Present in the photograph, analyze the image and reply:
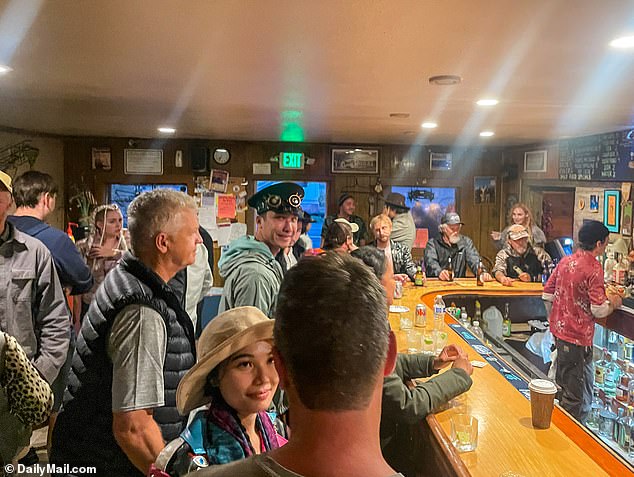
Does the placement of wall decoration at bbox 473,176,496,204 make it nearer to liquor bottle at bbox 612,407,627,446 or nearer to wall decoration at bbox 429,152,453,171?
wall decoration at bbox 429,152,453,171

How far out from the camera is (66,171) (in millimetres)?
6465

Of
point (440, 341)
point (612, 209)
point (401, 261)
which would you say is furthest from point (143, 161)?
point (612, 209)

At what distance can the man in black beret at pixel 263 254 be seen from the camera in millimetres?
2375

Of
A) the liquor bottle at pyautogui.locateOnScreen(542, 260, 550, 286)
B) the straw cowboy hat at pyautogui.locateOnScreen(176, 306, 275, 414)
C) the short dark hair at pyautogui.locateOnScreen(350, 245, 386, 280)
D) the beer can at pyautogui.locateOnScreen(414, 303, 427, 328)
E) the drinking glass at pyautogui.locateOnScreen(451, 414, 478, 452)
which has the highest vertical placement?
the short dark hair at pyautogui.locateOnScreen(350, 245, 386, 280)

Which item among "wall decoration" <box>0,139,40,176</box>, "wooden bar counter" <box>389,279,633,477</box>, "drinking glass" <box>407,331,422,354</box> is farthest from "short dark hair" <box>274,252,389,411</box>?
"wall decoration" <box>0,139,40,176</box>

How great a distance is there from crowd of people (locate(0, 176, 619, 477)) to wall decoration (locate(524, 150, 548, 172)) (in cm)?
262

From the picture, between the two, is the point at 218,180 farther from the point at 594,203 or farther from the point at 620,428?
the point at 620,428

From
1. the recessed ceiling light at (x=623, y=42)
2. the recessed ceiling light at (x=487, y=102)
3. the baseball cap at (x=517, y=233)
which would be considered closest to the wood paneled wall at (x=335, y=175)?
the baseball cap at (x=517, y=233)

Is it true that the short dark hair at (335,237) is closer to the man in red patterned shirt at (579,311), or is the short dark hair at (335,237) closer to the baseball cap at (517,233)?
the man in red patterned shirt at (579,311)

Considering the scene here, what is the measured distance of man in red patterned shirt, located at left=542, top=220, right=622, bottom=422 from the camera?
3.68m

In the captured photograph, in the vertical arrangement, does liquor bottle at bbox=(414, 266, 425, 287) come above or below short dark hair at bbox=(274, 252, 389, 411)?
below

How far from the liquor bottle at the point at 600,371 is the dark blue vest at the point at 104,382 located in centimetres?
339

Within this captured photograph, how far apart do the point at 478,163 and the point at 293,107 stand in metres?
4.24

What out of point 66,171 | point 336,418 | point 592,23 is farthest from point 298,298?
point 66,171
